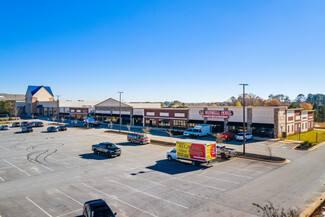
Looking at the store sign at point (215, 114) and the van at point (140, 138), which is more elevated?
the store sign at point (215, 114)

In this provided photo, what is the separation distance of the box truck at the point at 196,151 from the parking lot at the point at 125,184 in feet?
3.06

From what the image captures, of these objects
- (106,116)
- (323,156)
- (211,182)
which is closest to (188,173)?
(211,182)

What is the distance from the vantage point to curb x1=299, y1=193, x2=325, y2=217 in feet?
47.8

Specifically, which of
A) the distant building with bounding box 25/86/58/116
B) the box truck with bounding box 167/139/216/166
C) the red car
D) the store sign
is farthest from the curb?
the distant building with bounding box 25/86/58/116

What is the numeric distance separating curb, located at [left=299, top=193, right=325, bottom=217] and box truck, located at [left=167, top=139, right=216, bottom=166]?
10.9 m

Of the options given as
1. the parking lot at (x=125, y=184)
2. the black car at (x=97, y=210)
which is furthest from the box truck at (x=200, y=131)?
the black car at (x=97, y=210)

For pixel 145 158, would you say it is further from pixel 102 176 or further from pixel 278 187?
pixel 278 187

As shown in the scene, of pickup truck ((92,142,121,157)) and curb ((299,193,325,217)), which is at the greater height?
pickup truck ((92,142,121,157))

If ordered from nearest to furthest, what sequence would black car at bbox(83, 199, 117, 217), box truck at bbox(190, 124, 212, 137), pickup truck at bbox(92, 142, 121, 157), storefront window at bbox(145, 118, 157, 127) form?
black car at bbox(83, 199, 117, 217) → pickup truck at bbox(92, 142, 121, 157) → box truck at bbox(190, 124, 212, 137) → storefront window at bbox(145, 118, 157, 127)

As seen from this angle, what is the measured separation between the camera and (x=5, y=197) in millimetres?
17359

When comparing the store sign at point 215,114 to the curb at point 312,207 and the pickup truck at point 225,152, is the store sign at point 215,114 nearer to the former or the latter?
the pickup truck at point 225,152

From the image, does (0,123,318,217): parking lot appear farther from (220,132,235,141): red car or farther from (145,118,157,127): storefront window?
(145,118,157,127): storefront window

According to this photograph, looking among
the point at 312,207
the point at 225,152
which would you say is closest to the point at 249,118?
the point at 225,152

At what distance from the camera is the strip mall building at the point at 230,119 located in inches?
1810
